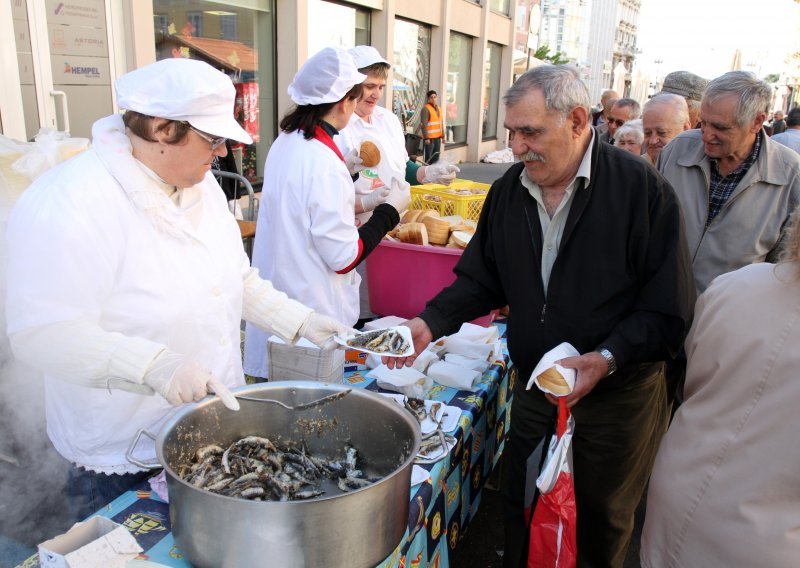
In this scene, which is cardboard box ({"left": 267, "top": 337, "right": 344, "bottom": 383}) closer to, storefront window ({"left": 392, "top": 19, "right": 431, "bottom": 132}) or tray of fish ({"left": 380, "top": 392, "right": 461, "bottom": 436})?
tray of fish ({"left": 380, "top": 392, "right": 461, "bottom": 436})

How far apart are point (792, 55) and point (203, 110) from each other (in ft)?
236

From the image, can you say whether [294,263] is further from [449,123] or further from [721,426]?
[449,123]

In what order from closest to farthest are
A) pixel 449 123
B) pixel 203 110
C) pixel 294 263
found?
pixel 203 110
pixel 294 263
pixel 449 123

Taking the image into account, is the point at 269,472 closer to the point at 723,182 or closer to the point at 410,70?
the point at 723,182

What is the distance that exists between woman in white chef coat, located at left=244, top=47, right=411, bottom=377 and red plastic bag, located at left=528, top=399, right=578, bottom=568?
3.97 ft

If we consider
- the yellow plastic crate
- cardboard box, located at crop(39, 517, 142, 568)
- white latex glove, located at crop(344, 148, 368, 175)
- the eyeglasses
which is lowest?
cardboard box, located at crop(39, 517, 142, 568)

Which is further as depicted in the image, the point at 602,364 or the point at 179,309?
the point at 602,364

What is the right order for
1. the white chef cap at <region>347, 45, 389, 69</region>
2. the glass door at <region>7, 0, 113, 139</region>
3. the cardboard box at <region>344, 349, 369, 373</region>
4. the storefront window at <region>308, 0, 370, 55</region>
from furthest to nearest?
the storefront window at <region>308, 0, 370, 55</region> → the glass door at <region>7, 0, 113, 139</region> → the white chef cap at <region>347, 45, 389, 69</region> → the cardboard box at <region>344, 349, 369, 373</region>

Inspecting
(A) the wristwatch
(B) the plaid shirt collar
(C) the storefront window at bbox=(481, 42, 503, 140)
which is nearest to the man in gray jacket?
(B) the plaid shirt collar

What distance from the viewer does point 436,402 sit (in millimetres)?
2301

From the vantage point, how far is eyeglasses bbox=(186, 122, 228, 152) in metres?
1.62

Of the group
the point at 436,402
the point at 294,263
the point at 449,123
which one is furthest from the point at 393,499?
the point at 449,123

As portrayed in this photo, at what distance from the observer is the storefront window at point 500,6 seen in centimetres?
1790

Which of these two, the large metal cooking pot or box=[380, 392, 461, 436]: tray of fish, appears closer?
the large metal cooking pot
